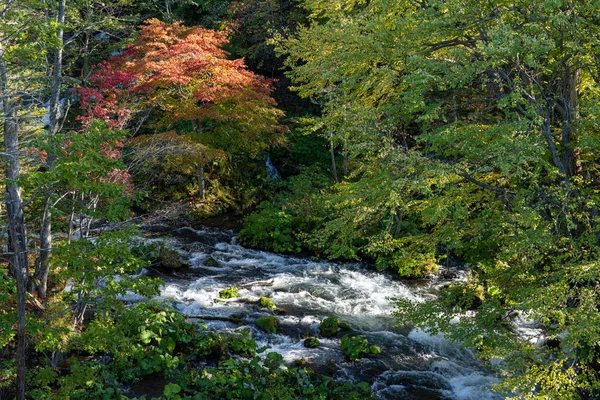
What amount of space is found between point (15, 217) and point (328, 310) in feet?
22.1

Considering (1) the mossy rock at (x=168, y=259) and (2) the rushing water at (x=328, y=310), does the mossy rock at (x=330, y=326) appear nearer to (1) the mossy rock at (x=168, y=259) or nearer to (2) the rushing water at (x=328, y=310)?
(2) the rushing water at (x=328, y=310)

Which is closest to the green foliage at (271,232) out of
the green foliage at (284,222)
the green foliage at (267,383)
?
the green foliage at (284,222)

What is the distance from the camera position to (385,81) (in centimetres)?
719

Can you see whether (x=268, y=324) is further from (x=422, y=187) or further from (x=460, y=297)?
(x=422, y=187)

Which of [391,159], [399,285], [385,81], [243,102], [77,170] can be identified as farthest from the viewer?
[243,102]

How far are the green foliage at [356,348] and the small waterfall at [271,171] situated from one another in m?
11.5

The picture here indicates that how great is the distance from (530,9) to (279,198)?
41.0 ft

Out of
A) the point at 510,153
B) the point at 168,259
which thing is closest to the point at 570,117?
the point at 510,153

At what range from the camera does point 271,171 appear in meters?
20.8

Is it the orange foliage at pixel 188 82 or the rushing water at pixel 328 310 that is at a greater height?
the orange foliage at pixel 188 82

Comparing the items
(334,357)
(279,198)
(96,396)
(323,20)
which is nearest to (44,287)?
(96,396)

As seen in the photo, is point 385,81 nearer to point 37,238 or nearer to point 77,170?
point 77,170

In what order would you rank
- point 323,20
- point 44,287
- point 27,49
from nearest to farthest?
point 27,49, point 44,287, point 323,20

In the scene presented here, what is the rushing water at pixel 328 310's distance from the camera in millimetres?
8648
